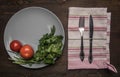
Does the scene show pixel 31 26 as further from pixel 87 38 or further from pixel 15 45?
pixel 87 38

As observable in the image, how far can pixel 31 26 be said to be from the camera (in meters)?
0.99

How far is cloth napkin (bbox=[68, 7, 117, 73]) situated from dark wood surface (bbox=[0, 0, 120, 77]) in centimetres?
2

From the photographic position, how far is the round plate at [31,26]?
97 centimetres

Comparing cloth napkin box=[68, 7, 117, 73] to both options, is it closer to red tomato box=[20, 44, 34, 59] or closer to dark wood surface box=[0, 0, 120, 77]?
dark wood surface box=[0, 0, 120, 77]

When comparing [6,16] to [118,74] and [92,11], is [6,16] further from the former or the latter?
[118,74]

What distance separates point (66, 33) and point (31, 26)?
6.0 inches

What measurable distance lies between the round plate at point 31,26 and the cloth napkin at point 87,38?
5 cm

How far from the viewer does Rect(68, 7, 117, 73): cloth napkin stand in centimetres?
98

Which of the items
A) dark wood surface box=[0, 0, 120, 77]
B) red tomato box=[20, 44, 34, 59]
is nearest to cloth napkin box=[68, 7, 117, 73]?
dark wood surface box=[0, 0, 120, 77]

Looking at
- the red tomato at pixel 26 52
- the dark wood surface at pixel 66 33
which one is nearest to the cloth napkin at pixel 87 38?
the dark wood surface at pixel 66 33

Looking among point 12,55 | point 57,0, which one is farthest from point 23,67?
point 57,0

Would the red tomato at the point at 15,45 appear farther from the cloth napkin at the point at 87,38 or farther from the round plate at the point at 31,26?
the cloth napkin at the point at 87,38

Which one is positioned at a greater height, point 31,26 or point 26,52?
point 31,26

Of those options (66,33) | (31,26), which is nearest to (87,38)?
(66,33)
